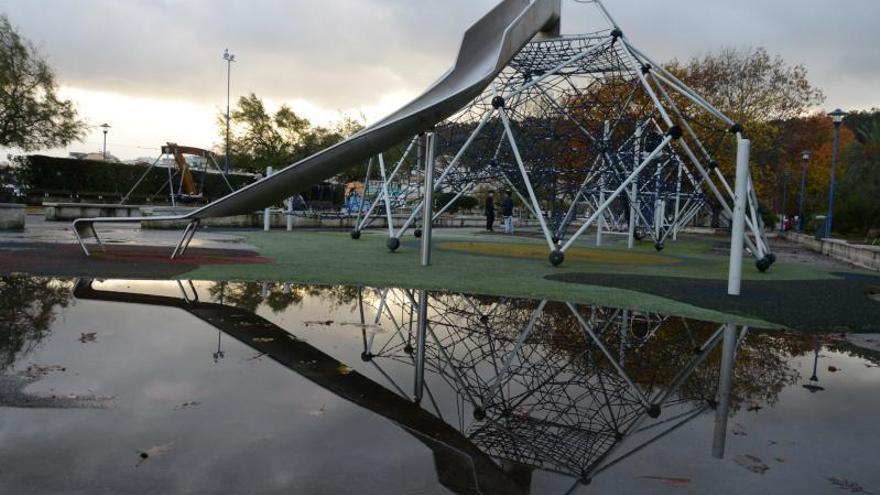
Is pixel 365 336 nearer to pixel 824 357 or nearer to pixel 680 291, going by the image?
pixel 824 357

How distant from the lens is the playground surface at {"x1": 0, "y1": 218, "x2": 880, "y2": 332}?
22.6ft

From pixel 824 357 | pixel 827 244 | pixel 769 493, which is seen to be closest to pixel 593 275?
pixel 824 357

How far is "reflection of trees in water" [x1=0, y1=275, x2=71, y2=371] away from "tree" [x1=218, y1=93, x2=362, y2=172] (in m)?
49.3

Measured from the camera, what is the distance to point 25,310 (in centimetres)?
528

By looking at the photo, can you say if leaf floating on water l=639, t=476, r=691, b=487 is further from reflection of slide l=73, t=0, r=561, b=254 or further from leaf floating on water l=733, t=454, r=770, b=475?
reflection of slide l=73, t=0, r=561, b=254

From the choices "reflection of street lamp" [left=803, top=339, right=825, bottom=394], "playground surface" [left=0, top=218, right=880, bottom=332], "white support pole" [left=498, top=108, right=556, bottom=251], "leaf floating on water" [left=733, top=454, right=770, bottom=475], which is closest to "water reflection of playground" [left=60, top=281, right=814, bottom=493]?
"reflection of street lamp" [left=803, top=339, right=825, bottom=394]

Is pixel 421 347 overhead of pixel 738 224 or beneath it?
beneath

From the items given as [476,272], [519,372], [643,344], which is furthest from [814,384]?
[476,272]

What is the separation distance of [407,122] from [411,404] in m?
6.44

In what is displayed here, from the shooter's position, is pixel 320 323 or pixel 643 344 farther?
pixel 320 323

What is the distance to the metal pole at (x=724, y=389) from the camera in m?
2.88

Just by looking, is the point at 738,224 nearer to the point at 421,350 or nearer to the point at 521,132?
the point at 421,350

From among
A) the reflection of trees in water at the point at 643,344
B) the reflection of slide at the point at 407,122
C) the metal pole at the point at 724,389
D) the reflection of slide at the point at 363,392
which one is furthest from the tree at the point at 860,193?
the reflection of slide at the point at 363,392

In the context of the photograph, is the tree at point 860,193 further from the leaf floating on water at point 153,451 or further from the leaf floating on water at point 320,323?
the leaf floating on water at point 153,451
